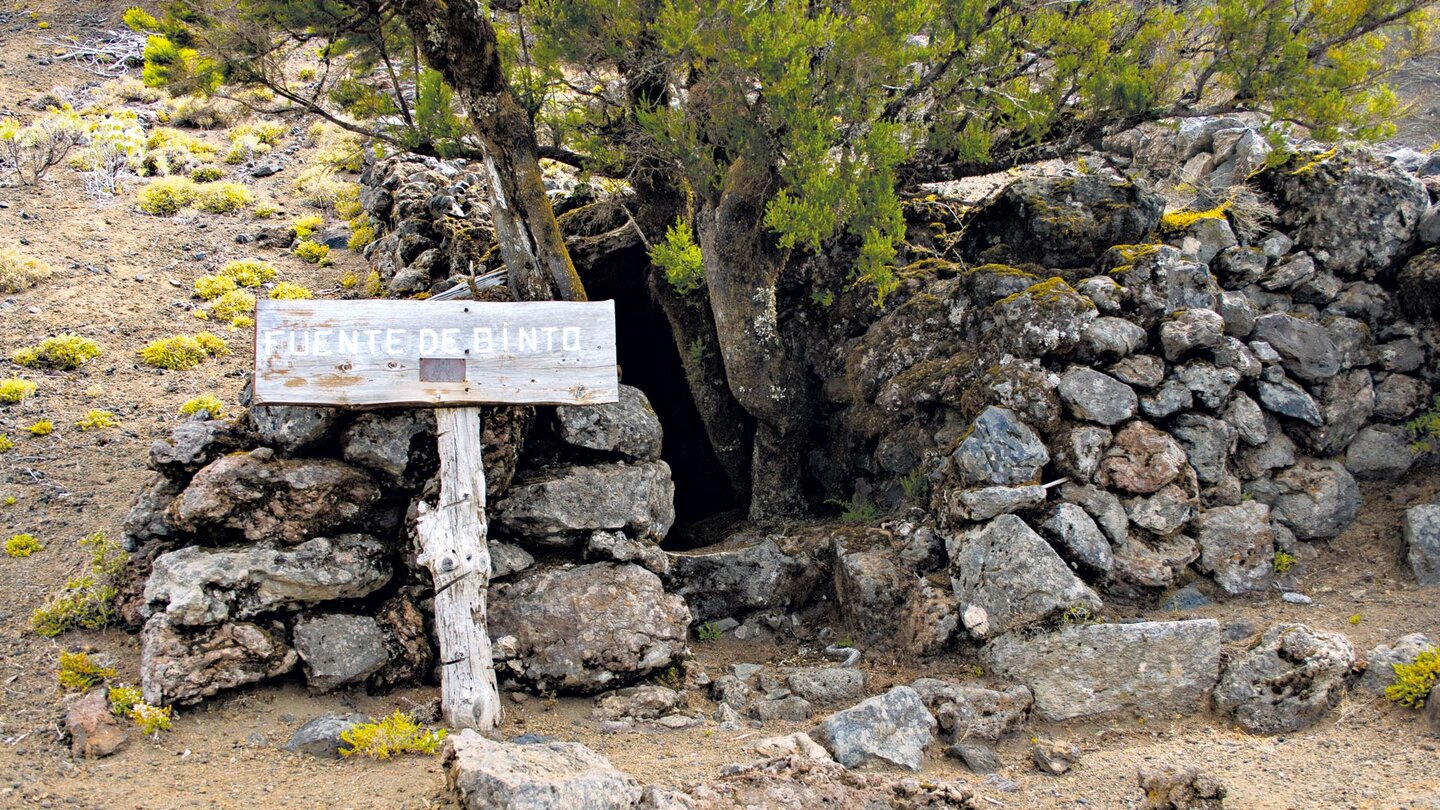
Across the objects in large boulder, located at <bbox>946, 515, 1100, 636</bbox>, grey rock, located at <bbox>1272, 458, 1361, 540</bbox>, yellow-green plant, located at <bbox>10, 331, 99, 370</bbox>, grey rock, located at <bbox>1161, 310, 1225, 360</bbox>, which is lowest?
large boulder, located at <bbox>946, 515, 1100, 636</bbox>

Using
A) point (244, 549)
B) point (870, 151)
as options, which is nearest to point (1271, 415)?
point (870, 151)

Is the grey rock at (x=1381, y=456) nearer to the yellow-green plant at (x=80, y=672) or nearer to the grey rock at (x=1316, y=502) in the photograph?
the grey rock at (x=1316, y=502)

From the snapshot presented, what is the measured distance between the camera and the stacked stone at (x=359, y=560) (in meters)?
7.12

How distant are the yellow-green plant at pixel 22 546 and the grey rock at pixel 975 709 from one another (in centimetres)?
842

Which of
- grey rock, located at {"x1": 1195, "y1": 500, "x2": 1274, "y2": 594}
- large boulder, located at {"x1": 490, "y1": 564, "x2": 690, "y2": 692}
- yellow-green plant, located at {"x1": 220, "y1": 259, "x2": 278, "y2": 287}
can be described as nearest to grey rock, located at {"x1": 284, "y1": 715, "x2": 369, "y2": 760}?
large boulder, located at {"x1": 490, "y1": 564, "x2": 690, "y2": 692}

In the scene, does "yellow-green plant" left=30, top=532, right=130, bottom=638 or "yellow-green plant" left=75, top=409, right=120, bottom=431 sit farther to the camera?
"yellow-green plant" left=75, top=409, right=120, bottom=431

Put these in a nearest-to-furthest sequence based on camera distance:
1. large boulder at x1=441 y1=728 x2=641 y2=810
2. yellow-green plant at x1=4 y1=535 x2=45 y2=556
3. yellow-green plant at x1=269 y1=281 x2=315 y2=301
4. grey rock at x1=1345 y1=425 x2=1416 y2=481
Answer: large boulder at x1=441 y1=728 x2=641 y2=810 → yellow-green plant at x1=4 y1=535 x2=45 y2=556 → grey rock at x1=1345 y1=425 x2=1416 y2=481 → yellow-green plant at x1=269 y1=281 x2=315 y2=301

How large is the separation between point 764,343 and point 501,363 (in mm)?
4074

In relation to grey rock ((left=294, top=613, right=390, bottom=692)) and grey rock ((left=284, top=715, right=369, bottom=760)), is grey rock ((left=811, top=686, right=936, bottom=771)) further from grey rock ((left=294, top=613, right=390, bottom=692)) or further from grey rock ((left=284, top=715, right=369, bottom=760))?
grey rock ((left=294, top=613, right=390, bottom=692))

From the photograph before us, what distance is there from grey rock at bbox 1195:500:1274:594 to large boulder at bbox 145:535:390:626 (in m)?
7.70

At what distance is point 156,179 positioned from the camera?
19.1m

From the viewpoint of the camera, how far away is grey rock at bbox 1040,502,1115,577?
26.9 feet

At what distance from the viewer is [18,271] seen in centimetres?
1393

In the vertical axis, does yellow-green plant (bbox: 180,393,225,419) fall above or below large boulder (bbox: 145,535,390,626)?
above
